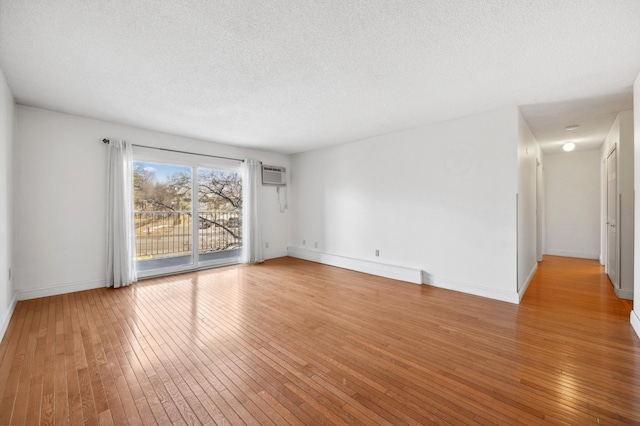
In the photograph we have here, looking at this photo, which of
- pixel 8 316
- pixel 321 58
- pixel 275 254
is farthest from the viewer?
pixel 275 254

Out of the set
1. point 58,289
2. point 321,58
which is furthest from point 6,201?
point 321,58

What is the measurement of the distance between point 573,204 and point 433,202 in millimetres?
4863

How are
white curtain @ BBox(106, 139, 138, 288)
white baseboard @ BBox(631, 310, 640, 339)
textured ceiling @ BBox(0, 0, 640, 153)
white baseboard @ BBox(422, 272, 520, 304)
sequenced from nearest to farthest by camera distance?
textured ceiling @ BBox(0, 0, 640, 153) → white baseboard @ BBox(631, 310, 640, 339) → white baseboard @ BBox(422, 272, 520, 304) → white curtain @ BBox(106, 139, 138, 288)

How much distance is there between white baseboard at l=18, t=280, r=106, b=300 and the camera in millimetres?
3586

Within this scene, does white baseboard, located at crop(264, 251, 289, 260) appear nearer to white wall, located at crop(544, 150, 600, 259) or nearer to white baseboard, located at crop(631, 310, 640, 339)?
white baseboard, located at crop(631, 310, 640, 339)

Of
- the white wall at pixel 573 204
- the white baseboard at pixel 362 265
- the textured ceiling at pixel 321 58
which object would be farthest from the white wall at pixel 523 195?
the white wall at pixel 573 204

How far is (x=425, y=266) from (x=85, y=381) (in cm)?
425

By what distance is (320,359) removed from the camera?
220 centimetres

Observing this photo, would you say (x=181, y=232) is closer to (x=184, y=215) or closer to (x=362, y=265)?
(x=184, y=215)

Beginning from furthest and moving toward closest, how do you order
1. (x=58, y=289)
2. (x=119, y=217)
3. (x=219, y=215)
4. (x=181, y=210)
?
(x=219, y=215) → (x=181, y=210) → (x=119, y=217) → (x=58, y=289)

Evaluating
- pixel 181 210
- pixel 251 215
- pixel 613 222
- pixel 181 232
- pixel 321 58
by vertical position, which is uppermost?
pixel 321 58

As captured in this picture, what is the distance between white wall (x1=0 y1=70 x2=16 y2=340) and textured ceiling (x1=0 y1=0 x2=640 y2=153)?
0.26m

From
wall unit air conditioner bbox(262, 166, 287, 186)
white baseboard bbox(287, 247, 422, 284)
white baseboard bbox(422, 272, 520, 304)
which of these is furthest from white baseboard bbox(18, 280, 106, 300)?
white baseboard bbox(422, 272, 520, 304)

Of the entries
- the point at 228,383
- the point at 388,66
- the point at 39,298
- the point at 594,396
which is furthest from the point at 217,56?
the point at 39,298
